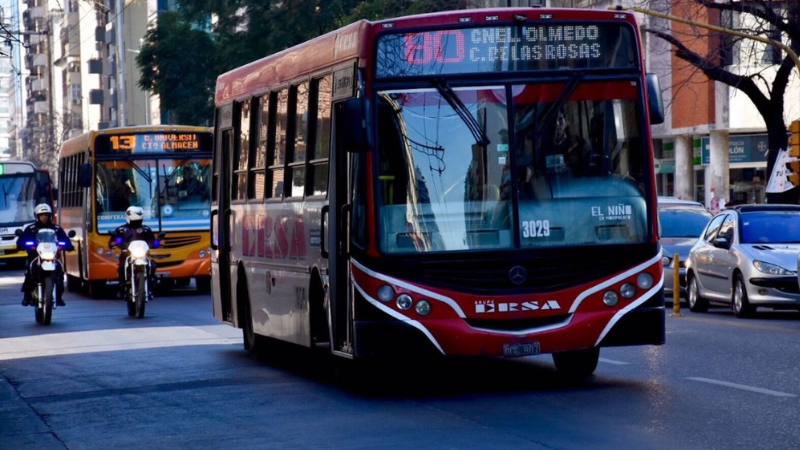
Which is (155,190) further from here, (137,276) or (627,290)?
(627,290)

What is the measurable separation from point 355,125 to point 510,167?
1184mm

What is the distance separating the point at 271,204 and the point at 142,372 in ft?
6.54

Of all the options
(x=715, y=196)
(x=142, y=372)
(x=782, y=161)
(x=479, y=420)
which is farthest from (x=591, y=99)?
Answer: (x=715, y=196)

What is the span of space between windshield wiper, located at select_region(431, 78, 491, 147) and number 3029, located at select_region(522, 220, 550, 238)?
25.7 inches

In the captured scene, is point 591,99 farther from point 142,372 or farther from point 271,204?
point 142,372

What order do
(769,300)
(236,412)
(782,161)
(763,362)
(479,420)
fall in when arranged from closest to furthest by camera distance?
(479,420) → (236,412) → (763,362) → (769,300) → (782,161)

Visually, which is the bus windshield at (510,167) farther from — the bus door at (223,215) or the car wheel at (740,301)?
the car wheel at (740,301)

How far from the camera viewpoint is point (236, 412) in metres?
11.8

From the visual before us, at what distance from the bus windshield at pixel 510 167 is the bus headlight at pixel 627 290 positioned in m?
0.33

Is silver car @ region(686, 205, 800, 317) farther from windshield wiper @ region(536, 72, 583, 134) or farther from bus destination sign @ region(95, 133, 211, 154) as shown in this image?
windshield wiper @ region(536, 72, 583, 134)

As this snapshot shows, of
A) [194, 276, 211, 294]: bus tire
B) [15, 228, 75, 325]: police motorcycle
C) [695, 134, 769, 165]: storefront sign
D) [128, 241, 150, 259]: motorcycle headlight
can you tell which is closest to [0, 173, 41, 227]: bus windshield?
[194, 276, 211, 294]: bus tire

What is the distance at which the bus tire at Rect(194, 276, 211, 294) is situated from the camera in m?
32.5

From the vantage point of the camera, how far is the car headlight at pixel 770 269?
22.2m

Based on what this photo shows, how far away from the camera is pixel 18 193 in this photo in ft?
162
